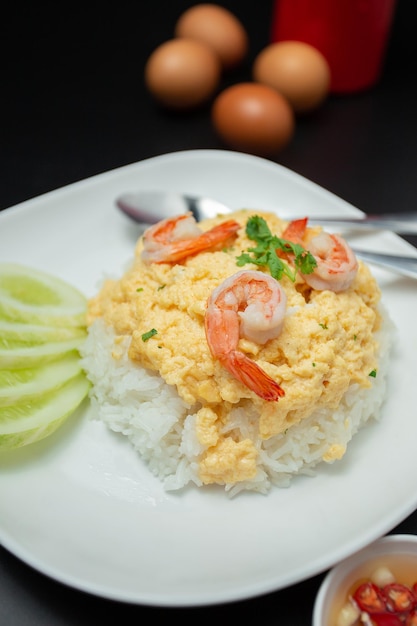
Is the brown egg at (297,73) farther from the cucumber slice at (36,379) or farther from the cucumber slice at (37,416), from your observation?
the cucumber slice at (37,416)

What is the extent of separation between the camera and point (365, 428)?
3150mm

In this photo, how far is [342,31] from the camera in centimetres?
520

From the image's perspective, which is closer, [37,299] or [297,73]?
[37,299]

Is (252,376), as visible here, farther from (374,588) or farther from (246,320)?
(374,588)

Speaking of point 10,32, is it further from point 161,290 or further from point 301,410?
point 301,410

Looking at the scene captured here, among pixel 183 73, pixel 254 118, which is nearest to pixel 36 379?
pixel 254 118

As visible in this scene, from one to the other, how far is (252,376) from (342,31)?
3440mm

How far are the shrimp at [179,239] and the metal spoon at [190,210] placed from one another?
735 millimetres

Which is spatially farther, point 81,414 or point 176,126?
point 176,126

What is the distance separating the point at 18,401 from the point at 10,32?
432 centimetres

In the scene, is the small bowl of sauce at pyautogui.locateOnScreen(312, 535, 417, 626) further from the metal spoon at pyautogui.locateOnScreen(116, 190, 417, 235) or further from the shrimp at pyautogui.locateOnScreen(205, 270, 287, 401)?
the metal spoon at pyautogui.locateOnScreen(116, 190, 417, 235)

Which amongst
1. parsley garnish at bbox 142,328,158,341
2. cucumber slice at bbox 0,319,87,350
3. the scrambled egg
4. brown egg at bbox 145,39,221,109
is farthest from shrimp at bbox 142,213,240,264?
brown egg at bbox 145,39,221,109

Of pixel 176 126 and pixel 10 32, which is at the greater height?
pixel 10 32

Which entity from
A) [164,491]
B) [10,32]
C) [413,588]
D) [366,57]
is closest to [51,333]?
[164,491]
